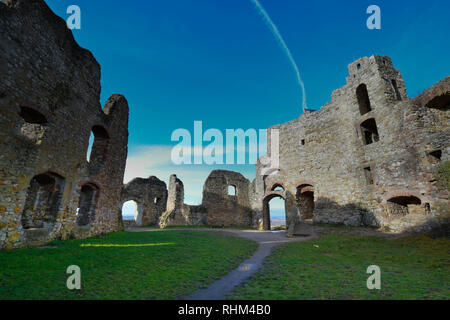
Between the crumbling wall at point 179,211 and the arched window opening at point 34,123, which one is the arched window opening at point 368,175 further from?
the arched window opening at point 34,123

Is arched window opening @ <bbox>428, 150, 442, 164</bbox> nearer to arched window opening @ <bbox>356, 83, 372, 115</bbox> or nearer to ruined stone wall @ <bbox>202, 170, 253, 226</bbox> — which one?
arched window opening @ <bbox>356, 83, 372, 115</bbox>

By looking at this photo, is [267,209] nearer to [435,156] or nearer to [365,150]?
[365,150]

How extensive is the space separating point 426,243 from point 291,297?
787 centimetres

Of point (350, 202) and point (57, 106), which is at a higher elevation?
point (57, 106)

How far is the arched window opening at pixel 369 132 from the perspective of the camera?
47.4 ft

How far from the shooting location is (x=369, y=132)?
48.6ft

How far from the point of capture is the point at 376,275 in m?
4.48

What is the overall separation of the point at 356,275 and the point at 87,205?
11.5 meters

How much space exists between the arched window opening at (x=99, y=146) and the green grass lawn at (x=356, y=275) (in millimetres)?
10135

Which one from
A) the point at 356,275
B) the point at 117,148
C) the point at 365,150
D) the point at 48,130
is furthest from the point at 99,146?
the point at 365,150

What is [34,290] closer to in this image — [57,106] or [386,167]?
[57,106]

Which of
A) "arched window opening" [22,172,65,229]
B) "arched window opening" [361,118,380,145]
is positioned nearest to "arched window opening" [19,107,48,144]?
"arched window opening" [22,172,65,229]
